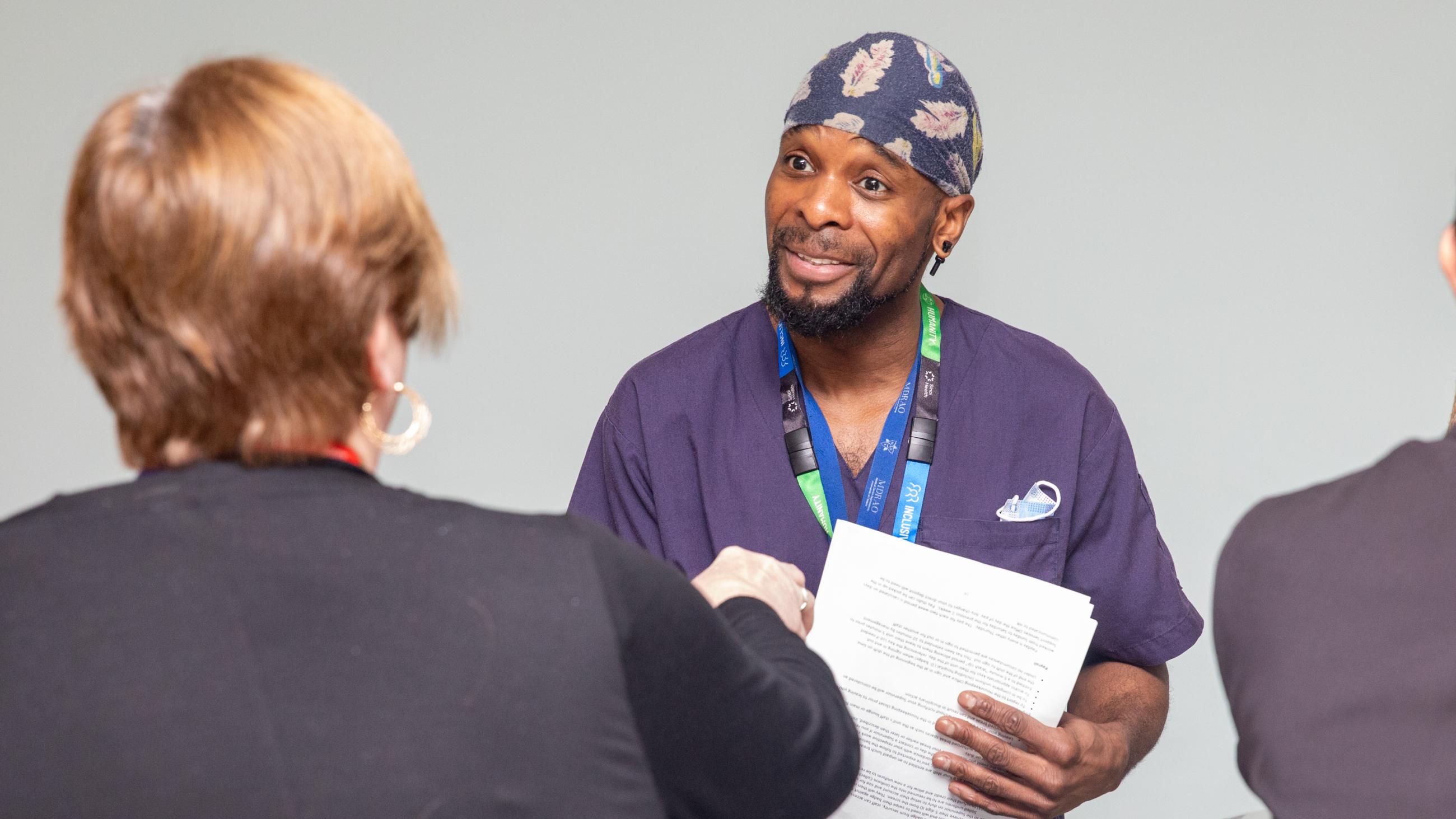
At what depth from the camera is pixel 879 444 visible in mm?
2160

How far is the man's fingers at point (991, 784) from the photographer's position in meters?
1.87

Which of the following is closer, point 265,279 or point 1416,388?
point 265,279

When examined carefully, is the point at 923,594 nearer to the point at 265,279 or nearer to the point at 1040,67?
the point at 265,279

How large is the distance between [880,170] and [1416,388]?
2.00m

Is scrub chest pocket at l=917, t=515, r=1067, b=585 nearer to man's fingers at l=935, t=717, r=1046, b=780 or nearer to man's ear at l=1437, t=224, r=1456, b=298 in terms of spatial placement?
man's fingers at l=935, t=717, r=1046, b=780

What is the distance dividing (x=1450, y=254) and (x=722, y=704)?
81 centimetres

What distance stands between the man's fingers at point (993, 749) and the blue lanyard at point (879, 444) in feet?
1.07

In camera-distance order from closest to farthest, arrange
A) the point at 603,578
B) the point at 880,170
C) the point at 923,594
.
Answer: the point at 603,578 < the point at 923,594 < the point at 880,170

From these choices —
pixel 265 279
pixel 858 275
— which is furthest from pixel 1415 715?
pixel 858 275

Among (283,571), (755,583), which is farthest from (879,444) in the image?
(283,571)

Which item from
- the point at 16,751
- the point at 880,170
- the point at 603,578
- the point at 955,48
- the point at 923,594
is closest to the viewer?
the point at 16,751

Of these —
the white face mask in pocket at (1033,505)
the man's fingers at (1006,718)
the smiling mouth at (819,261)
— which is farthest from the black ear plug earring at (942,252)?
the man's fingers at (1006,718)

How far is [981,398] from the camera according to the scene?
7.21 ft

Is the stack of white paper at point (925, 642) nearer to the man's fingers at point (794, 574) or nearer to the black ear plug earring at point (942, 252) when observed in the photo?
the man's fingers at point (794, 574)
